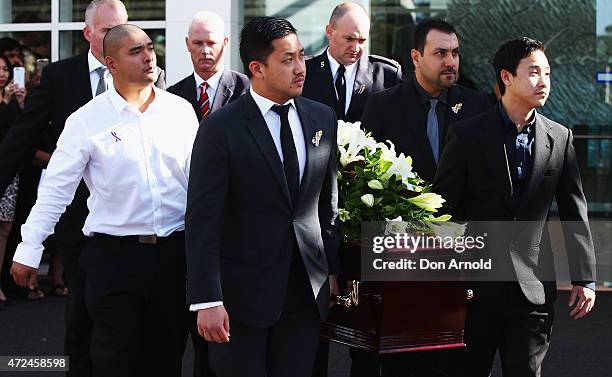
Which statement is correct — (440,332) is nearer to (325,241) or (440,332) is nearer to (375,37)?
(325,241)

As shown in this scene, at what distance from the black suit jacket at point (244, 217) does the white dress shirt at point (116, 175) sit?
688 mm

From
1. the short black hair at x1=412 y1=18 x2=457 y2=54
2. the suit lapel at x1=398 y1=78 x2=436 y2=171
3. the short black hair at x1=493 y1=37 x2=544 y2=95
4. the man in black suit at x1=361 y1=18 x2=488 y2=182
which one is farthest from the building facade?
the short black hair at x1=493 y1=37 x2=544 y2=95

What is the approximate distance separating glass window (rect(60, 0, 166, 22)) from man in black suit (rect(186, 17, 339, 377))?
24.0 ft

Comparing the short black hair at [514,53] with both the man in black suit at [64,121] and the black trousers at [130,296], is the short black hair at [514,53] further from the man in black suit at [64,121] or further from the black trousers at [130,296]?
the man in black suit at [64,121]

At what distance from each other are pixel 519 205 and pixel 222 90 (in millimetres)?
2052

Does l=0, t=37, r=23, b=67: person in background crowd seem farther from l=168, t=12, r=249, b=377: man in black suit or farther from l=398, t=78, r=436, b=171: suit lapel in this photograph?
l=398, t=78, r=436, b=171: suit lapel

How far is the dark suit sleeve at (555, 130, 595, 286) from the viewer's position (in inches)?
201

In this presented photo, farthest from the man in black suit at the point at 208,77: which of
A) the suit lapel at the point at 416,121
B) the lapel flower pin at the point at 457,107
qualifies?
the lapel flower pin at the point at 457,107

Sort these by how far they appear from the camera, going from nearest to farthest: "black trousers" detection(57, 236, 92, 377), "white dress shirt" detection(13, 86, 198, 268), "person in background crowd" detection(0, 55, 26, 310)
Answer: "white dress shirt" detection(13, 86, 198, 268)
"black trousers" detection(57, 236, 92, 377)
"person in background crowd" detection(0, 55, 26, 310)

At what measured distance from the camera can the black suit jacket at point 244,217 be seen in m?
4.22

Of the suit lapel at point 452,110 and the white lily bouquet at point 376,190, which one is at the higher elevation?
the suit lapel at point 452,110

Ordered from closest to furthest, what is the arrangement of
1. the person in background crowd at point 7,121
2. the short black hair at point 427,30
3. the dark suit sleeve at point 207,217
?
the dark suit sleeve at point 207,217, the short black hair at point 427,30, the person in background crowd at point 7,121

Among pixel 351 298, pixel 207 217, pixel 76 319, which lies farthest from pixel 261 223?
pixel 76 319

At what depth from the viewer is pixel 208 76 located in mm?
6441
